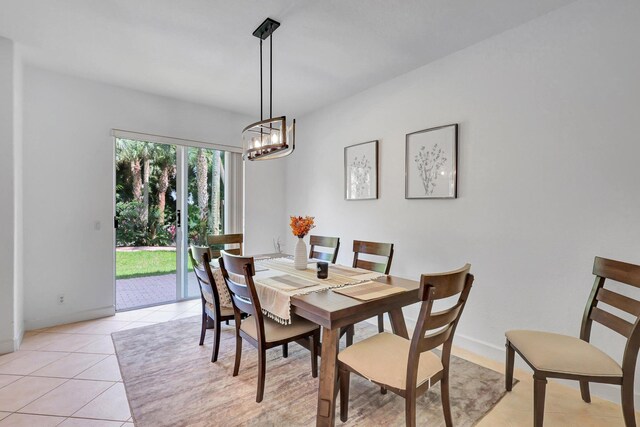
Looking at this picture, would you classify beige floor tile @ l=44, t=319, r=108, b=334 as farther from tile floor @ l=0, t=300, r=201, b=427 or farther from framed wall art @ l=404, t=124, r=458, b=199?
framed wall art @ l=404, t=124, r=458, b=199

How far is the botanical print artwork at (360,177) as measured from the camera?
348 centimetres

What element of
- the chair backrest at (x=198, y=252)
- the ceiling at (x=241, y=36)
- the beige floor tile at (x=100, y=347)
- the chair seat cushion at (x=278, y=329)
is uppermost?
Answer: the ceiling at (x=241, y=36)

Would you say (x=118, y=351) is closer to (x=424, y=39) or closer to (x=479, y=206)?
(x=479, y=206)

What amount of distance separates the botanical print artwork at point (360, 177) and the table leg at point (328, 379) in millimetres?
2128

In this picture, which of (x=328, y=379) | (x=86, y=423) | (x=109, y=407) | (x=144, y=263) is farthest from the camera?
(x=144, y=263)

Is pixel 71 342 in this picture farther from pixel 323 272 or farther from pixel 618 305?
pixel 618 305

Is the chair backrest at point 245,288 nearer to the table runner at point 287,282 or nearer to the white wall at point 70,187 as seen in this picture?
the table runner at point 287,282

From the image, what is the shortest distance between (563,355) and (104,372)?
3053 mm

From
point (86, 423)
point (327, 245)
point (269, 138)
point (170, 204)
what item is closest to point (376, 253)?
point (327, 245)

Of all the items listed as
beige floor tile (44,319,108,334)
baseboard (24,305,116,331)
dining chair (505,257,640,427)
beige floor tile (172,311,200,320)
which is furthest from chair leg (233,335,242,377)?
baseboard (24,305,116,331)

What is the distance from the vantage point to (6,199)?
8.19 ft

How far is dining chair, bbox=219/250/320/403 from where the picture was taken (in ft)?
6.07

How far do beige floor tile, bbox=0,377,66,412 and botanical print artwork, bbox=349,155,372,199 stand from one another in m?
3.10

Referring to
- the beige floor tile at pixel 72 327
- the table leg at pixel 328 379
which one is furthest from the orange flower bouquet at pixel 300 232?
the beige floor tile at pixel 72 327
